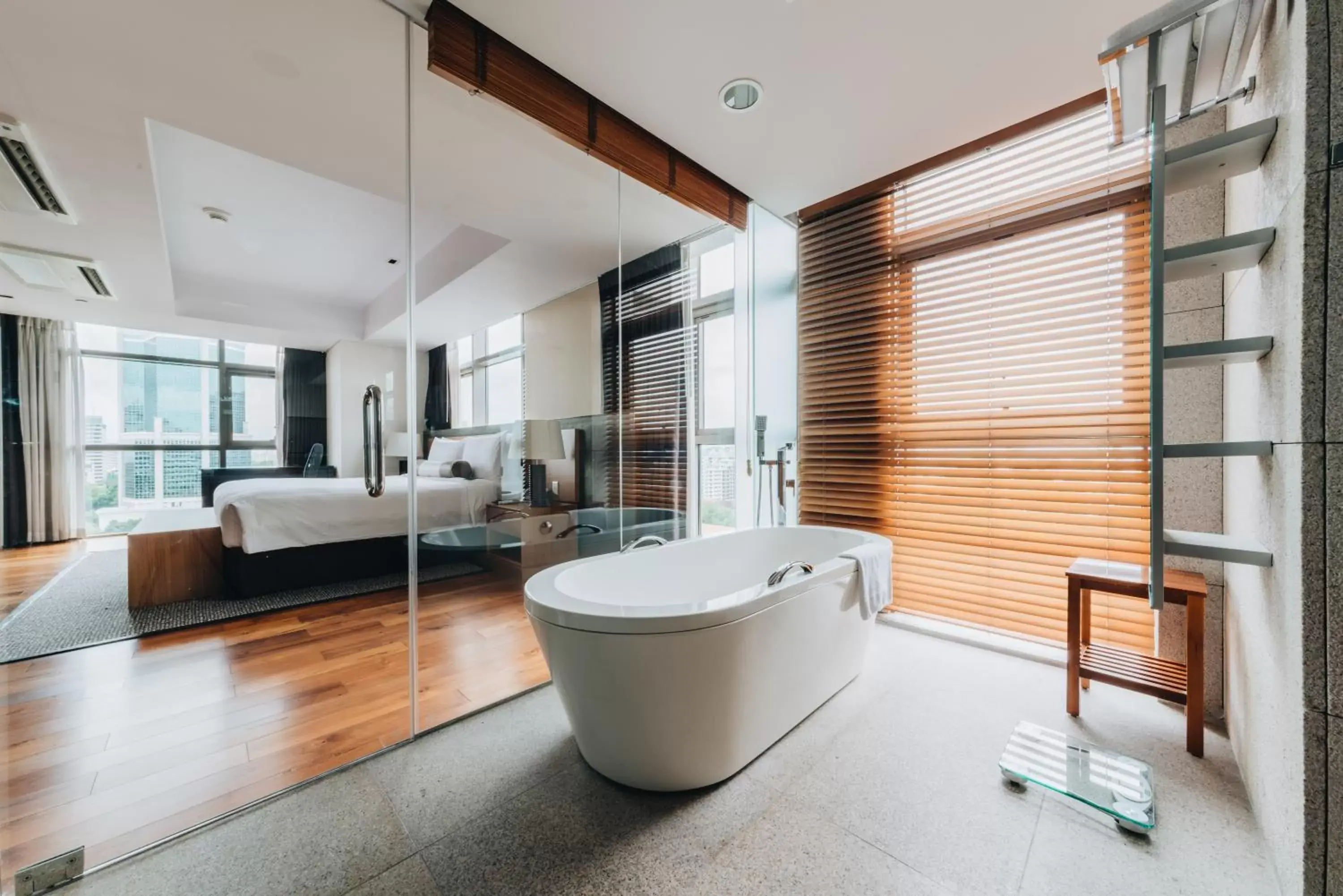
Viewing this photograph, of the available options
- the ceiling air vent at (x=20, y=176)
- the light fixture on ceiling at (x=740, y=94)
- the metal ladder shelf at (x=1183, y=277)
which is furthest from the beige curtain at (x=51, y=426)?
the metal ladder shelf at (x=1183, y=277)

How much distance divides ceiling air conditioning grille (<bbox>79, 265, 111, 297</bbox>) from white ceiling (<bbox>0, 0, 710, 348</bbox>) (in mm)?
30

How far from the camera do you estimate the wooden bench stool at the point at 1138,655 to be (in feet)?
5.83

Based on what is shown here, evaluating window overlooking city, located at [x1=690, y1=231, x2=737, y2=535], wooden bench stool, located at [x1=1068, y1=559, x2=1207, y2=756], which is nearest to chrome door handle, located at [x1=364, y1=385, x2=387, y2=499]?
window overlooking city, located at [x1=690, y1=231, x2=737, y2=535]

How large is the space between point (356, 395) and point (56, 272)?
2.69ft

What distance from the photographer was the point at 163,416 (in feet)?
5.36

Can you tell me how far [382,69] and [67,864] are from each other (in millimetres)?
2530

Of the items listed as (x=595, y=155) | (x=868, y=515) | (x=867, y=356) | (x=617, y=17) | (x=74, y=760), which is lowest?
(x=74, y=760)

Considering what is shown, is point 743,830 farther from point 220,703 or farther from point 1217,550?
point 220,703

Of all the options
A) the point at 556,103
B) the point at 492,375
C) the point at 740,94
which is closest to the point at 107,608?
the point at 492,375

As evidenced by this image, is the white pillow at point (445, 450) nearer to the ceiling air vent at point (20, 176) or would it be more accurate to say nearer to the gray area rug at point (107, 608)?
the gray area rug at point (107, 608)

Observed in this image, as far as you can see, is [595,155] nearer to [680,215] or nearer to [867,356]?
[680,215]

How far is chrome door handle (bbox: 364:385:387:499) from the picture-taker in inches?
79.2

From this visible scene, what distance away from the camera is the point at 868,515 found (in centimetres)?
316

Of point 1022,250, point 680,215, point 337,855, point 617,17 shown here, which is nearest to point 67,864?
point 337,855
